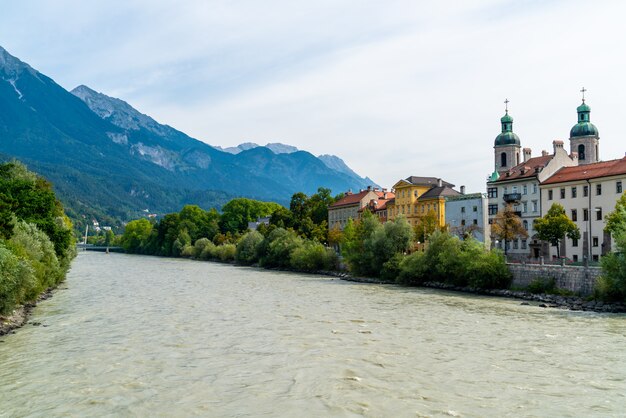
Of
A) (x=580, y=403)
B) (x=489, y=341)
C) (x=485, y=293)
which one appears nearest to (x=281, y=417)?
(x=580, y=403)

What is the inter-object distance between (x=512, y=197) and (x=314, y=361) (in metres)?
54.1

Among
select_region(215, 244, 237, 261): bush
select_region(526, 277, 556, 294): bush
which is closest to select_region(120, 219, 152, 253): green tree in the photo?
select_region(215, 244, 237, 261): bush

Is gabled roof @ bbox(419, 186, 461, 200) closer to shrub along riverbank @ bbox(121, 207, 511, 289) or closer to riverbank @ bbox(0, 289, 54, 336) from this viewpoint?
shrub along riverbank @ bbox(121, 207, 511, 289)

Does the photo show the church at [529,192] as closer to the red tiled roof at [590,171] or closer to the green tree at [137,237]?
the red tiled roof at [590,171]

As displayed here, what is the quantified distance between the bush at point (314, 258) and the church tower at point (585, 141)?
41.4 metres

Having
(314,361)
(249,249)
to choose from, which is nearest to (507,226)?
(314,361)

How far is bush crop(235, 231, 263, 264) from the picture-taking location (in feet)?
309

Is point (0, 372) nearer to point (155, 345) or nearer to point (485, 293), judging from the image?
point (155, 345)

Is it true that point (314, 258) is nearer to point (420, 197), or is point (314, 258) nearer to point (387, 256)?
point (387, 256)

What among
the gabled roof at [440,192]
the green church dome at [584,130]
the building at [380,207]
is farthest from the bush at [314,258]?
the green church dome at [584,130]

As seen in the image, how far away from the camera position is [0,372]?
19781 millimetres

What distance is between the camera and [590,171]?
197 ft

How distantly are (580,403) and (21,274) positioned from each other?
2506 centimetres

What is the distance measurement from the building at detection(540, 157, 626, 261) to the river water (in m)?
23.5
